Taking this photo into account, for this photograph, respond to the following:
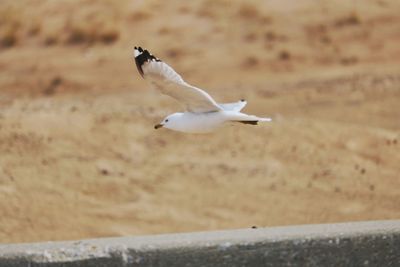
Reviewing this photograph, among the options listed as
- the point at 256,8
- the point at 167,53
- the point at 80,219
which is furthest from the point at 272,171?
the point at 256,8

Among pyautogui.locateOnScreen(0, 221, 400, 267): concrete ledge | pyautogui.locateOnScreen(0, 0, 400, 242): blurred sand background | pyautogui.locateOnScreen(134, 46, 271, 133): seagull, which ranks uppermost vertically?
pyautogui.locateOnScreen(0, 0, 400, 242): blurred sand background

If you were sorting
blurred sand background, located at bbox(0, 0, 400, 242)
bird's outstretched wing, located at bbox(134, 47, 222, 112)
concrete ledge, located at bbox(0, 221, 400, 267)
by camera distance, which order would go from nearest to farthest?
concrete ledge, located at bbox(0, 221, 400, 267), bird's outstretched wing, located at bbox(134, 47, 222, 112), blurred sand background, located at bbox(0, 0, 400, 242)

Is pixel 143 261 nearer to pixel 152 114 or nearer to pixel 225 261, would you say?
pixel 225 261

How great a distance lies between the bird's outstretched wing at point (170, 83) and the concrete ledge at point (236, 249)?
1.34 metres

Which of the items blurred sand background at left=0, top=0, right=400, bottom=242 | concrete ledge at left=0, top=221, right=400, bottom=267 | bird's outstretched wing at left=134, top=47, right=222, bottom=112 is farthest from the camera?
blurred sand background at left=0, top=0, right=400, bottom=242

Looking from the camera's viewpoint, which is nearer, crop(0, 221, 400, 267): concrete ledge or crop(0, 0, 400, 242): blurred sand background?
crop(0, 221, 400, 267): concrete ledge

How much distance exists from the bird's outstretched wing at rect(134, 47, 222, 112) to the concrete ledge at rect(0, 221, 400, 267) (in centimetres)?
134

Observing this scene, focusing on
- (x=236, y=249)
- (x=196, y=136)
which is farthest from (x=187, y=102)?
(x=196, y=136)

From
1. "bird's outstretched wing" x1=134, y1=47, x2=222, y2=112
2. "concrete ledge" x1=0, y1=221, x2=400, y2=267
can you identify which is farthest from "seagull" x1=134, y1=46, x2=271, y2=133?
"concrete ledge" x1=0, y1=221, x2=400, y2=267

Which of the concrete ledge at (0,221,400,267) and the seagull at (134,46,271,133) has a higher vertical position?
the seagull at (134,46,271,133)

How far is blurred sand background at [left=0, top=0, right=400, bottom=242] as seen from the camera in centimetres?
945

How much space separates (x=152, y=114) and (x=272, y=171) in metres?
1.85

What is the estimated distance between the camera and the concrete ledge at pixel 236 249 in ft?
14.6

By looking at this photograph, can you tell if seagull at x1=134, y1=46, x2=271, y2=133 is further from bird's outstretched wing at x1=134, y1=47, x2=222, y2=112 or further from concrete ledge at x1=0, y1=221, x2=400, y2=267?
concrete ledge at x1=0, y1=221, x2=400, y2=267
